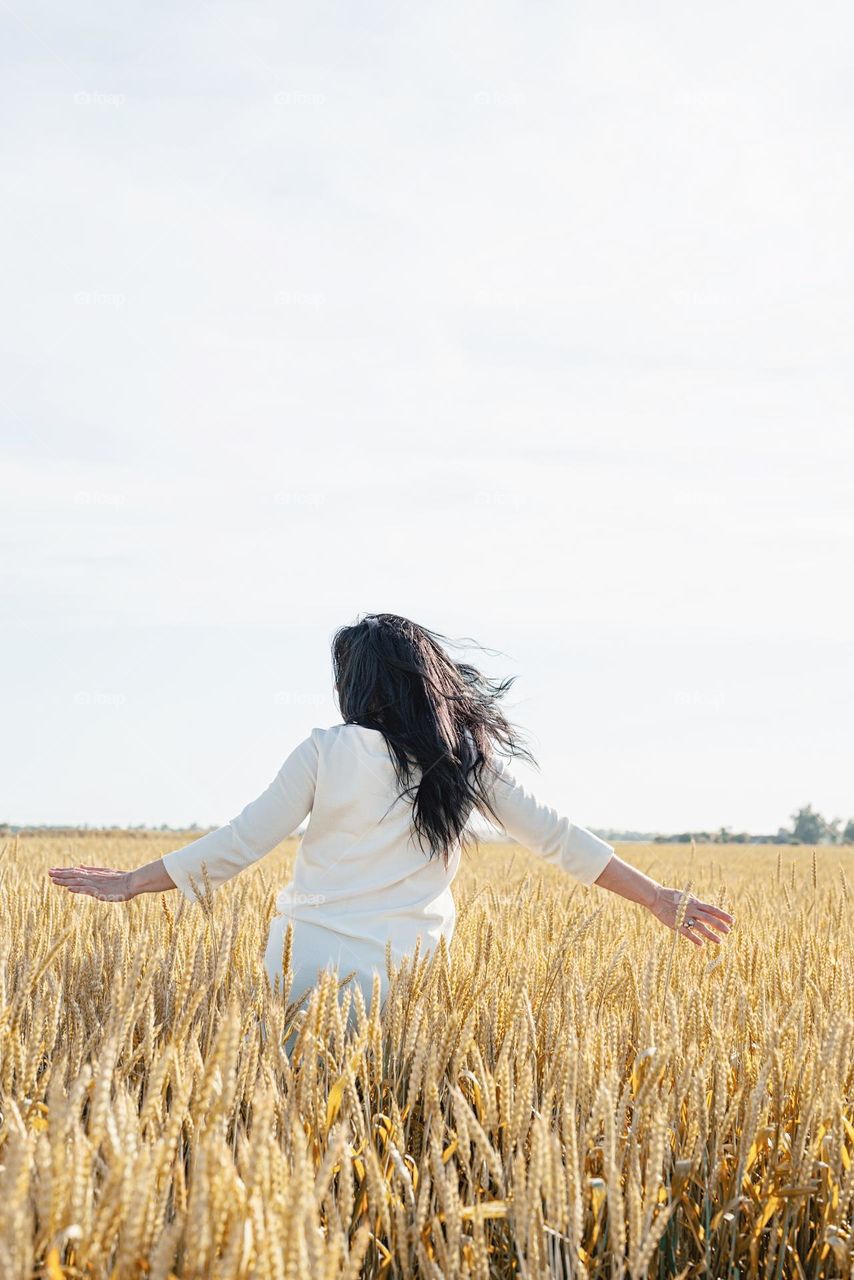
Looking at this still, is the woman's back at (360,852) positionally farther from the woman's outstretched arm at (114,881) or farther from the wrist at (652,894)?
the wrist at (652,894)

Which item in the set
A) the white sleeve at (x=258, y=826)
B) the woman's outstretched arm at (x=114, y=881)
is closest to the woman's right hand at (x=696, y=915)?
the white sleeve at (x=258, y=826)

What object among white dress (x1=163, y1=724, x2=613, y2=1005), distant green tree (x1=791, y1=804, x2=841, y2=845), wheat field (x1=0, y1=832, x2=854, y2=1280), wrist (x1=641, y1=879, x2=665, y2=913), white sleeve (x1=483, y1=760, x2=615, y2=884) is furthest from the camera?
distant green tree (x1=791, y1=804, x2=841, y2=845)

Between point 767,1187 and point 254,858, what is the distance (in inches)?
58.8

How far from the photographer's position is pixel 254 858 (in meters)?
2.94

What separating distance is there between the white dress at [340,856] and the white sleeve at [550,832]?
282 millimetres

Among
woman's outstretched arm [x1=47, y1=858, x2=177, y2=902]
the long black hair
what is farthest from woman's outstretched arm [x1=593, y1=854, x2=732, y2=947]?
woman's outstretched arm [x1=47, y1=858, x2=177, y2=902]

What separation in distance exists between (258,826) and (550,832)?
0.83 meters

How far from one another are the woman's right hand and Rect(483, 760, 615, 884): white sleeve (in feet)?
0.64

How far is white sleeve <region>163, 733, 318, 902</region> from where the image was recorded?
2.89 m

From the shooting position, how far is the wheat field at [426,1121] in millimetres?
1238

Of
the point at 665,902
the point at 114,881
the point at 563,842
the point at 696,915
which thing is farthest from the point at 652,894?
the point at 114,881

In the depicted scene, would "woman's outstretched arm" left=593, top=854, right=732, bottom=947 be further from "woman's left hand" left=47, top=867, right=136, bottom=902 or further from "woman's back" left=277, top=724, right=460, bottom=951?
"woman's left hand" left=47, top=867, right=136, bottom=902

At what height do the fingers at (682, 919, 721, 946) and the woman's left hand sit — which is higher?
the woman's left hand

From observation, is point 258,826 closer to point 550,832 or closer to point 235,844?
point 235,844
